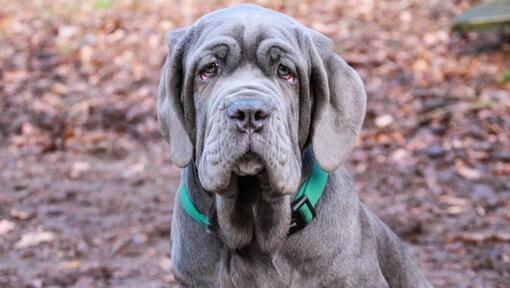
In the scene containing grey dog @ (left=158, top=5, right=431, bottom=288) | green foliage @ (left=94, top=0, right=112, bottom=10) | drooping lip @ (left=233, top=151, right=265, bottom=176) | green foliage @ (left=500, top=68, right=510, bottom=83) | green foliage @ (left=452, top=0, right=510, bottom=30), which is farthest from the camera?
green foliage @ (left=94, top=0, right=112, bottom=10)

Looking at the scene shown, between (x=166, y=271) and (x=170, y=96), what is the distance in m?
2.49

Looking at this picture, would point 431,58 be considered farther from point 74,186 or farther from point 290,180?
point 290,180

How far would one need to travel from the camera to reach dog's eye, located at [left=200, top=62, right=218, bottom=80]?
362cm

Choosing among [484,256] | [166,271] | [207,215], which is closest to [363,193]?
[484,256]

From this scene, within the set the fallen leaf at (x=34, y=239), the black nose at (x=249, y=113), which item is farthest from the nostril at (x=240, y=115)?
the fallen leaf at (x=34, y=239)

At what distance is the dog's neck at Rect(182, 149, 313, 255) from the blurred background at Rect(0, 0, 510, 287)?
2131 mm

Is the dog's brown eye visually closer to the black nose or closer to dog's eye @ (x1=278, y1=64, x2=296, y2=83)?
dog's eye @ (x1=278, y1=64, x2=296, y2=83)

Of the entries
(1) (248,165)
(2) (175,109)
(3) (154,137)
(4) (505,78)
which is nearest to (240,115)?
(1) (248,165)

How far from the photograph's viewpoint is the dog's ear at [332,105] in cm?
371

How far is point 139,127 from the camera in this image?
8.77m

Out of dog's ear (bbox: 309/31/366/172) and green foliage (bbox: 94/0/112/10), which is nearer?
dog's ear (bbox: 309/31/366/172)

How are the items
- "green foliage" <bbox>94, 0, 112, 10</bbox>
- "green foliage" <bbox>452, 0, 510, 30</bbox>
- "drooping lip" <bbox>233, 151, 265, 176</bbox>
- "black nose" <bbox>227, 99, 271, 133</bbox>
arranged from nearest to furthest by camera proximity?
1. "black nose" <bbox>227, 99, 271, 133</bbox>
2. "drooping lip" <bbox>233, 151, 265, 176</bbox>
3. "green foliage" <bbox>452, 0, 510, 30</bbox>
4. "green foliage" <bbox>94, 0, 112, 10</bbox>

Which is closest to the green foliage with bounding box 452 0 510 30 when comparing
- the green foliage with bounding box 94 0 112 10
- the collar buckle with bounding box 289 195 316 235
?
the green foliage with bounding box 94 0 112 10

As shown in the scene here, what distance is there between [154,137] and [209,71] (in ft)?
16.7
